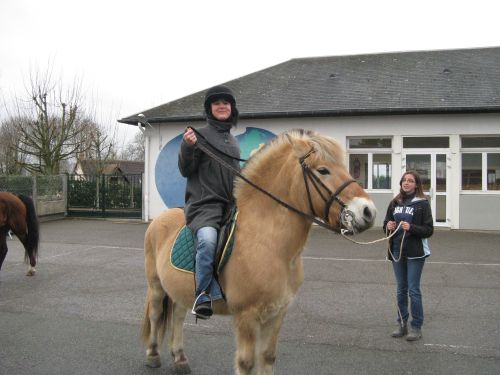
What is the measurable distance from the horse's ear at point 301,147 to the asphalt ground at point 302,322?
229 centimetres

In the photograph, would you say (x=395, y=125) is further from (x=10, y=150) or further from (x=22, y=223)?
(x=10, y=150)

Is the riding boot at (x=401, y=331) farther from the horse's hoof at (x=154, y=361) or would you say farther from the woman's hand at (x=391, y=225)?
the horse's hoof at (x=154, y=361)

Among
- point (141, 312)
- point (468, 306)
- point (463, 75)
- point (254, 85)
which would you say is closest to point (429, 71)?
point (463, 75)

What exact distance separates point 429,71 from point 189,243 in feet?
53.4

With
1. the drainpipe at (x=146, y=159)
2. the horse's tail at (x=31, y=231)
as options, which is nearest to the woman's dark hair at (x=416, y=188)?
the horse's tail at (x=31, y=231)

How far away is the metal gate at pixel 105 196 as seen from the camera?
711 inches

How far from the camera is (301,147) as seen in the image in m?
3.15

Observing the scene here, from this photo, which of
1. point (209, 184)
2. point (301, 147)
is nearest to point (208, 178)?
point (209, 184)

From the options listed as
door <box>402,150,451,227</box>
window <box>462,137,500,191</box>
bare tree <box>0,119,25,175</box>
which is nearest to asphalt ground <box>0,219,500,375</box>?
door <box>402,150,451,227</box>

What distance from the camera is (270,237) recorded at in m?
3.21

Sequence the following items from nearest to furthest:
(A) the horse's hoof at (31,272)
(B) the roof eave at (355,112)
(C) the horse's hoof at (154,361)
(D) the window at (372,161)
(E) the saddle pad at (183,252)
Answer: (E) the saddle pad at (183,252) → (C) the horse's hoof at (154,361) → (A) the horse's hoof at (31,272) → (B) the roof eave at (355,112) → (D) the window at (372,161)

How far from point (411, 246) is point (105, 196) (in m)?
15.7

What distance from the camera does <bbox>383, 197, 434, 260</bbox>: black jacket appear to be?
512 centimetres

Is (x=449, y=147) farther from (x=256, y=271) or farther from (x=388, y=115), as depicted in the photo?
(x=256, y=271)
